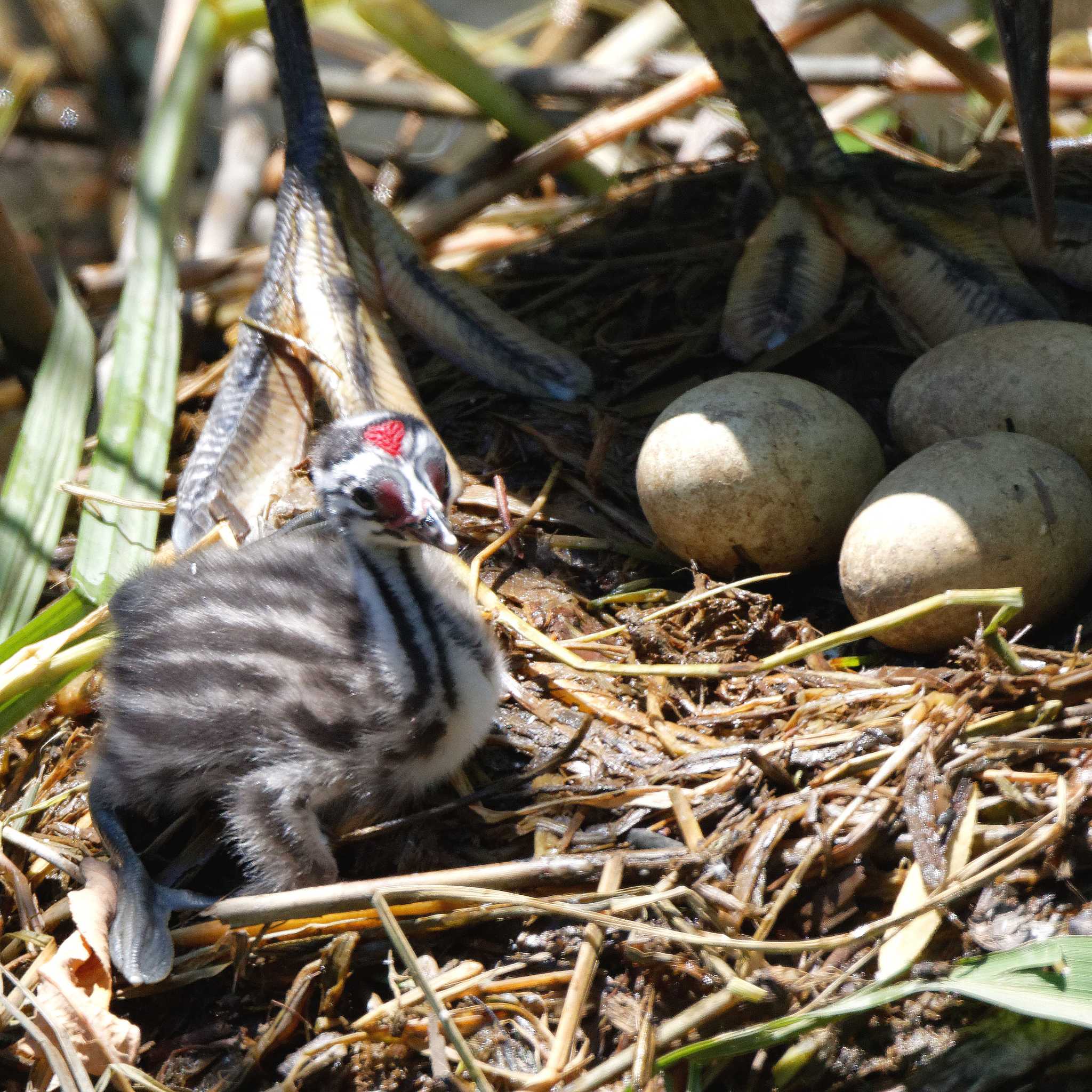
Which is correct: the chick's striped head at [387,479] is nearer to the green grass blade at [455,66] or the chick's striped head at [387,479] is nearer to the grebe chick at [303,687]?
the grebe chick at [303,687]

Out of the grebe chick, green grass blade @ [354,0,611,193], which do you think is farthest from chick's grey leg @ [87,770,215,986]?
green grass blade @ [354,0,611,193]

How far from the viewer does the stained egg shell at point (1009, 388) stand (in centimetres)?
250

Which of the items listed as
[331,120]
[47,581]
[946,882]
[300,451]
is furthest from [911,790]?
[331,120]

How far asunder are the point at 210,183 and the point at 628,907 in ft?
13.9

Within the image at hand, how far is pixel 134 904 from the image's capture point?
212 centimetres

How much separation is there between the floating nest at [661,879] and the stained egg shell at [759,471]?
0.34 feet

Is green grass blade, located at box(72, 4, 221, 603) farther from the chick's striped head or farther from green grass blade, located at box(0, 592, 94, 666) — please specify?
the chick's striped head

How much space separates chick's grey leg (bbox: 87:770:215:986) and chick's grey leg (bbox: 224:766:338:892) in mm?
101

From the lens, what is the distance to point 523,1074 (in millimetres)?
1894

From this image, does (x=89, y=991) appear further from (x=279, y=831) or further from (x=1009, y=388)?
(x=1009, y=388)

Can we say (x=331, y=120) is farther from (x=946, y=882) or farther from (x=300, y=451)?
(x=946, y=882)

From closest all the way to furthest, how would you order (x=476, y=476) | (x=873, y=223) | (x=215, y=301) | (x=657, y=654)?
(x=657, y=654)
(x=476, y=476)
(x=873, y=223)
(x=215, y=301)

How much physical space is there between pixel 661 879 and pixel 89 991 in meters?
0.86

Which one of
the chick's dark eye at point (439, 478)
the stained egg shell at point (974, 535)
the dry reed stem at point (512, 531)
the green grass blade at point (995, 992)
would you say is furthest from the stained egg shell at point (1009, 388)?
Answer: the green grass blade at point (995, 992)
